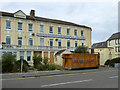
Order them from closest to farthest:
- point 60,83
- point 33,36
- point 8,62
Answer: point 60,83
point 8,62
point 33,36

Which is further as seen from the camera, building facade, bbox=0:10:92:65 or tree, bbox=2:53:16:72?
building facade, bbox=0:10:92:65

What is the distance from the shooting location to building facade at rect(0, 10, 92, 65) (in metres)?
23.5

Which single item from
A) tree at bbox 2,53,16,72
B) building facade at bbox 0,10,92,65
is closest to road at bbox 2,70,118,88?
tree at bbox 2,53,16,72

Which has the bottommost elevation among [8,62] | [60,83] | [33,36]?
[60,83]

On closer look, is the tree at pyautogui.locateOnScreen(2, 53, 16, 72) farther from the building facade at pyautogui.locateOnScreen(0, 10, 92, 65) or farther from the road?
the building facade at pyautogui.locateOnScreen(0, 10, 92, 65)

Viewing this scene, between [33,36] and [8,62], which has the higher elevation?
[33,36]

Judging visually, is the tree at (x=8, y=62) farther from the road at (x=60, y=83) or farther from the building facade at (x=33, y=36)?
the building facade at (x=33, y=36)

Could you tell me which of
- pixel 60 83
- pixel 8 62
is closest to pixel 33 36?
pixel 8 62

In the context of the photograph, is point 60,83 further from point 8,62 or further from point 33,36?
point 33,36

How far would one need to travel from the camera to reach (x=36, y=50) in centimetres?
2584

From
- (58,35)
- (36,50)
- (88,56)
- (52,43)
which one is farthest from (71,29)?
(88,56)

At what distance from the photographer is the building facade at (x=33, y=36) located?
77.2 feet

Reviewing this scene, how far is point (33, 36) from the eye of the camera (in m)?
25.9

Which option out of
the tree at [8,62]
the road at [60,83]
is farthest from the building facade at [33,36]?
the road at [60,83]
